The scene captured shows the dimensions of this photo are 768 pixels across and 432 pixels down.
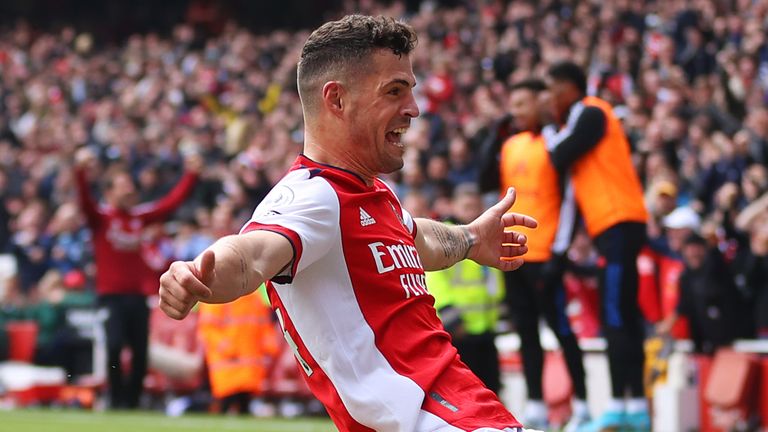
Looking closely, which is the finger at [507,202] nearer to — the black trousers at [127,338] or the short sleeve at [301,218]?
the short sleeve at [301,218]

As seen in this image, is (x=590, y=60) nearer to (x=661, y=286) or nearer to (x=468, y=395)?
(x=661, y=286)

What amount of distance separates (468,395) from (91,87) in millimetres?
23835

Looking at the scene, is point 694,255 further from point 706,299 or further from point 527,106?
point 527,106

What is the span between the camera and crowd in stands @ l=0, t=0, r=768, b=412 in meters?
12.1

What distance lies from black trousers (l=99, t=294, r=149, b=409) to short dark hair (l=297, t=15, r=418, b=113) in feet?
30.7

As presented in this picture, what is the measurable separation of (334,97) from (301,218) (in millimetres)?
516

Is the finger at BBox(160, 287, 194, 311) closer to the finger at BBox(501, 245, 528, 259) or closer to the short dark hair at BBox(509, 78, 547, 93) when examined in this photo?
the finger at BBox(501, 245, 528, 259)

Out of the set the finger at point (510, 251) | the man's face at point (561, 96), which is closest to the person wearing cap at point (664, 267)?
the man's face at point (561, 96)

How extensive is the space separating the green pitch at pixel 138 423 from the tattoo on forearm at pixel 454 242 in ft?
18.3

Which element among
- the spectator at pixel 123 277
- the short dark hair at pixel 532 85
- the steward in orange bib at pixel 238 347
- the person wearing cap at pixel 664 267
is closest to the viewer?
the short dark hair at pixel 532 85

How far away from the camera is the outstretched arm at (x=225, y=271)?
2877mm

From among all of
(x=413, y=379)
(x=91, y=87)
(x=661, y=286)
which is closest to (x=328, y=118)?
(x=413, y=379)

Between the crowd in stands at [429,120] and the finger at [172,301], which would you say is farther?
the crowd in stands at [429,120]

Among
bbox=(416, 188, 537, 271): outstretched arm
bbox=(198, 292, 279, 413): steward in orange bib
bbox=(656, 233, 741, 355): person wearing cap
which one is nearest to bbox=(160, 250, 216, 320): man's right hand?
bbox=(416, 188, 537, 271): outstretched arm
